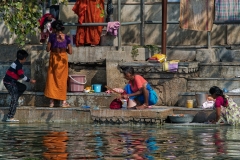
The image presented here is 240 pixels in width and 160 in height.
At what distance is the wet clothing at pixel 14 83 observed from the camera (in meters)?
16.9

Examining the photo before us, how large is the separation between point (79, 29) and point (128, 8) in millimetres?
2082

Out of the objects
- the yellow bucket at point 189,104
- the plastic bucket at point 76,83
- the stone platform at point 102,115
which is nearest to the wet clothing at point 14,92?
the stone platform at point 102,115

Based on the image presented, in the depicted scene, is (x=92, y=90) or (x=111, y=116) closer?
(x=111, y=116)

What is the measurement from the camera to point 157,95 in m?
17.7

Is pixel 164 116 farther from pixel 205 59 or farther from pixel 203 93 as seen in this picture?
pixel 205 59

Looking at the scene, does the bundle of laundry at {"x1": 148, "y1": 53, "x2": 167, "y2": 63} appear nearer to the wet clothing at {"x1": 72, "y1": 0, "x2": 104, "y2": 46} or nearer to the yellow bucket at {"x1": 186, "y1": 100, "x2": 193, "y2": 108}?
the yellow bucket at {"x1": 186, "y1": 100, "x2": 193, "y2": 108}

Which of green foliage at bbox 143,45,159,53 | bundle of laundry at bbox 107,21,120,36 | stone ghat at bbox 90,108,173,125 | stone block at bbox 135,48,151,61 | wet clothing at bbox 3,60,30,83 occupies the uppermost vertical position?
bundle of laundry at bbox 107,21,120,36

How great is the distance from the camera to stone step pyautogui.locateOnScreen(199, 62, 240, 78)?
17.9 m

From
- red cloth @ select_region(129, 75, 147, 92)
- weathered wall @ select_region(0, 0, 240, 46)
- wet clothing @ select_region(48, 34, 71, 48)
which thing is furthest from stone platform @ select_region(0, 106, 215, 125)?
weathered wall @ select_region(0, 0, 240, 46)

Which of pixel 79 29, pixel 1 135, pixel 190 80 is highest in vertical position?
pixel 79 29

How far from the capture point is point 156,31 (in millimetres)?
20141

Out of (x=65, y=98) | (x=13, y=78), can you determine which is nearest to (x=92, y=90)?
(x=65, y=98)

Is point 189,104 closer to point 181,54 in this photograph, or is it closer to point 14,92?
point 181,54

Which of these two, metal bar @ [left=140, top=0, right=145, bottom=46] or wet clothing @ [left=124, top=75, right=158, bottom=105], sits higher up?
metal bar @ [left=140, top=0, right=145, bottom=46]
